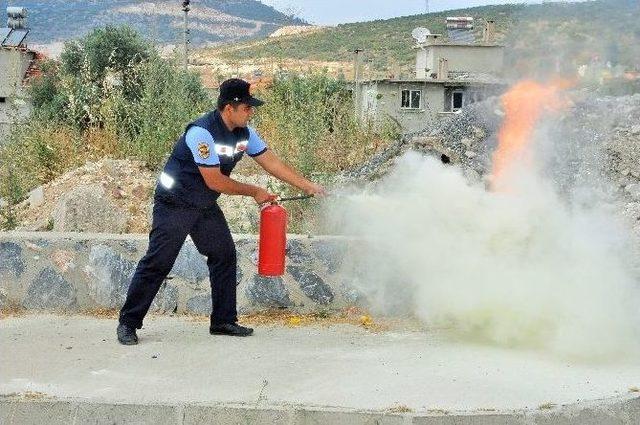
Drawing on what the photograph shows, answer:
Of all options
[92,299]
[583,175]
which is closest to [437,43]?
[583,175]

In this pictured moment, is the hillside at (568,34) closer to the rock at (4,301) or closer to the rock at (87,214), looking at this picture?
the rock at (87,214)

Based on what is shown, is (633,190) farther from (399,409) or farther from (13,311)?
(13,311)

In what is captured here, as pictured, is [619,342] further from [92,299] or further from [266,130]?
[266,130]

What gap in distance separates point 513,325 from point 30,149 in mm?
7214

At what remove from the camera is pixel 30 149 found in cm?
1130

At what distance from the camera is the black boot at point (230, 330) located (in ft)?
21.9

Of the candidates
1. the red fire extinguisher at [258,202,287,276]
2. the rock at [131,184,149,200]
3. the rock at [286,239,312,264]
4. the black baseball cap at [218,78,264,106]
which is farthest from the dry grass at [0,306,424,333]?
the rock at [131,184,149,200]

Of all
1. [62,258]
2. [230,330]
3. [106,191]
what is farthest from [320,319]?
[106,191]

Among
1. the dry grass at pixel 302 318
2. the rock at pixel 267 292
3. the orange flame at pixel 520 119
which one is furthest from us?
the orange flame at pixel 520 119

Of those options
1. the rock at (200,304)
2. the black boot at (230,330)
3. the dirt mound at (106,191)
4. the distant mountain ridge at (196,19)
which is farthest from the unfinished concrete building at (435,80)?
the distant mountain ridge at (196,19)

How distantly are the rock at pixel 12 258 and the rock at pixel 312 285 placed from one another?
2.24 meters

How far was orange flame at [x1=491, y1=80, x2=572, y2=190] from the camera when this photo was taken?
819cm

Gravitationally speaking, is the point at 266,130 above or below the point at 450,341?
above

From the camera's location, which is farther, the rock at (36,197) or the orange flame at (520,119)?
the rock at (36,197)
